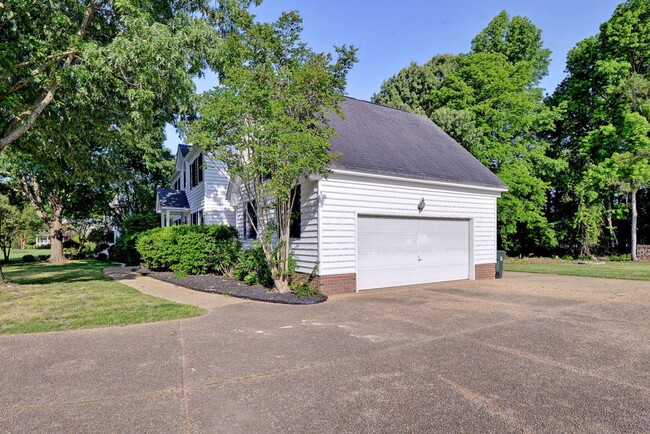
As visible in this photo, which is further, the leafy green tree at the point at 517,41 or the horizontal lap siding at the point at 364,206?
the leafy green tree at the point at 517,41

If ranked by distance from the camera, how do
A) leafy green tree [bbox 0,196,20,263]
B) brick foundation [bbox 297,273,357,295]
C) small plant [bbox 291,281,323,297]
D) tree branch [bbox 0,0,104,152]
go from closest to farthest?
1. small plant [bbox 291,281,323,297]
2. brick foundation [bbox 297,273,357,295]
3. tree branch [bbox 0,0,104,152]
4. leafy green tree [bbox 0,196,20,263]

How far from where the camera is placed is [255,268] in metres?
10.5

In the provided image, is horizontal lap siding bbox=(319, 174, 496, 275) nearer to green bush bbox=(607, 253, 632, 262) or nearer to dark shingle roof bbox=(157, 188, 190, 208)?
dark shingle roof bbox=(157, 188, 190, 208)

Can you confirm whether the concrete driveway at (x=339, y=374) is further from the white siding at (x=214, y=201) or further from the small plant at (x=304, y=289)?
the white siding at (x=214, y=201)

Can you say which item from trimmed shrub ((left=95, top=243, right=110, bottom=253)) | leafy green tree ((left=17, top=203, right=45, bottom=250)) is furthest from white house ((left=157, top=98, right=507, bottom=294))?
leafy green tree ((left=17, top=203, right=45, bottom=250))

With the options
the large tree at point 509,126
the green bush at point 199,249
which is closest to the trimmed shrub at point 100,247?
the green bush at point 199,249

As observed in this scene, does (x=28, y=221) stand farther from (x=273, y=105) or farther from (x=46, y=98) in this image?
(x=273, y=105)

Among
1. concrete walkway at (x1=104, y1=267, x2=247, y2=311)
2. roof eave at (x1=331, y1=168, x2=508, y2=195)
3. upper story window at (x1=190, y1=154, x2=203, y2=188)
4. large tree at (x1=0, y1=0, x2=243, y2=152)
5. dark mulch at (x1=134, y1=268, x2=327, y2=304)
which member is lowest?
concrete walkway at (x1=104, y1=267, x2=247, y2=311)

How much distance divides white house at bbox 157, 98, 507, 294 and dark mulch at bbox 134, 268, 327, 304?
3.30 feet

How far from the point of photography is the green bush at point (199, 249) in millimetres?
12102

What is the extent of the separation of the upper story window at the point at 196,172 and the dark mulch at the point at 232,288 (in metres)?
5.54

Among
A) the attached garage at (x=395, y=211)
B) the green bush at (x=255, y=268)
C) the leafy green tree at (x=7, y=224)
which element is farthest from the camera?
the leafy green tree at (x=7, y=224)

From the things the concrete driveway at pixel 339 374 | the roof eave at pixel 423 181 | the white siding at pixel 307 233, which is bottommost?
the concrete driveway at pixel 339 374

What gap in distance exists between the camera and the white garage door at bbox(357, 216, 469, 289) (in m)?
9.85
